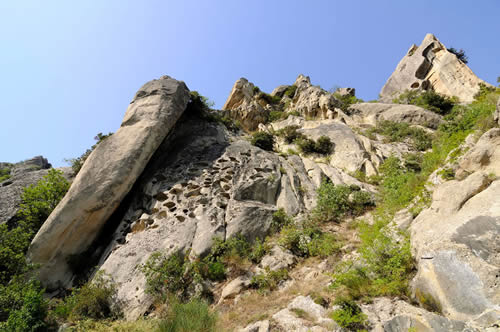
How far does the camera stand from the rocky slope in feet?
13.5

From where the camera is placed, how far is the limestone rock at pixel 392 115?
55.7ft

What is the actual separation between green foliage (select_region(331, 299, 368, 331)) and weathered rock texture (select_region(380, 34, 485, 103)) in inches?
892

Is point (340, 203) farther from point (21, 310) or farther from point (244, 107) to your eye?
point (244, 107)

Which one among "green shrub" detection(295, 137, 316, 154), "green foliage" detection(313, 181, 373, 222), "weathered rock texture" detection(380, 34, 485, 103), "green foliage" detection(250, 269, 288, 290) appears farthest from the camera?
"weathered rock texture" detection(380, 34, 485, 103)

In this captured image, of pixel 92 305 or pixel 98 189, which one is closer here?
pixel 92 305

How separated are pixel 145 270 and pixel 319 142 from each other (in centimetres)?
1118

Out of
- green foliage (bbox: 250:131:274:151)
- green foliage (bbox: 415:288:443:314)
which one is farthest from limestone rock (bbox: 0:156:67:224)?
green foliage (bbox: 415:288:443:314)

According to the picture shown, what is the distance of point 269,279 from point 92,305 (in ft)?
16.3

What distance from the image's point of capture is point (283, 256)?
7836 millimetres

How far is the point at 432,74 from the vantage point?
24188 millimetres

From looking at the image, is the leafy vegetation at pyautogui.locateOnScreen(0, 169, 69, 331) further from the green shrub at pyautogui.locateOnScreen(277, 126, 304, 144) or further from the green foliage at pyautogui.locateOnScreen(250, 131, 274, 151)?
the green shrub at pyautogui.locateOnScreen(277, 126, 304, 144)

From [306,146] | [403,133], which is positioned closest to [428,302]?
[306,146]

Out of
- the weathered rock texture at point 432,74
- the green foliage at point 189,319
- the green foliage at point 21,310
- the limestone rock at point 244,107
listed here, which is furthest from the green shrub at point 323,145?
the weathered rock texture at point 432,74

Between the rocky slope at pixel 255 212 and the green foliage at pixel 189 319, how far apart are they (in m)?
0.81
